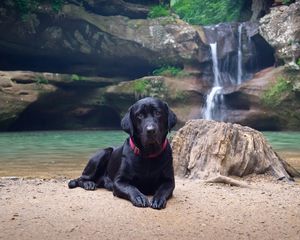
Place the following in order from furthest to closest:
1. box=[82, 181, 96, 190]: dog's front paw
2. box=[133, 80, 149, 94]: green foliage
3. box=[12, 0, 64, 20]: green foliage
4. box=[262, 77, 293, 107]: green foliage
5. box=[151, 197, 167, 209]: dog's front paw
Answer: box=[133, 80, 149, 94]: green foliage → box=[12, 0, 64, 20]: green foliage → box=[262, 77, 293, 107]: green foliage → box=[82, 181, 96, 190]: dog's front paw → box=[151, 197, 167, 209]: dog's front paw

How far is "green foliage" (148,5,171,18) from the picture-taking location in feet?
87.6

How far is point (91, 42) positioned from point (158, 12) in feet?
14.8

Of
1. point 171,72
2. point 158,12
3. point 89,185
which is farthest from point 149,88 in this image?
point 89,185

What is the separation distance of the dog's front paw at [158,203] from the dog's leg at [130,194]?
6 centimetres

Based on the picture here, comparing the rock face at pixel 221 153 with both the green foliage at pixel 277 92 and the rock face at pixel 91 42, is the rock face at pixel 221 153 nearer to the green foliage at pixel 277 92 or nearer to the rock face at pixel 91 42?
the green foliage at pixel 277 92

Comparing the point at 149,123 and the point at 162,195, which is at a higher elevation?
the point at 149,123

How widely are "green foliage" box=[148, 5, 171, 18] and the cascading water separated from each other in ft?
9.27

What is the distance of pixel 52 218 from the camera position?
360cm

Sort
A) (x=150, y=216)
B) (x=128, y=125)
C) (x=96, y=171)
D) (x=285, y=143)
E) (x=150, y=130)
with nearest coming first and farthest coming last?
(x=150, y=216) → (x=150, y=130) → (x=128, y=125) → (x=96, y=171) → (x=285, y=143)

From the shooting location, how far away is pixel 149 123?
14.0ft

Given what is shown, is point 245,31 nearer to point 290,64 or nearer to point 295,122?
point 290,64

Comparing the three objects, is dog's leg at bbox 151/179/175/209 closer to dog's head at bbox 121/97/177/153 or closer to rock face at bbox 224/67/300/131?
dog's head at bbox 121/97/177/153

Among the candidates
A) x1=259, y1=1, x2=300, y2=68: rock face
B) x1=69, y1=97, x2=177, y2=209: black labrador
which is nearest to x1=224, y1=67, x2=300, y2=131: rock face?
x1=259, y1=1, x2=300, y2=68: rock face

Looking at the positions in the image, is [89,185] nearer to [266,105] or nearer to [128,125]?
[128,125]
